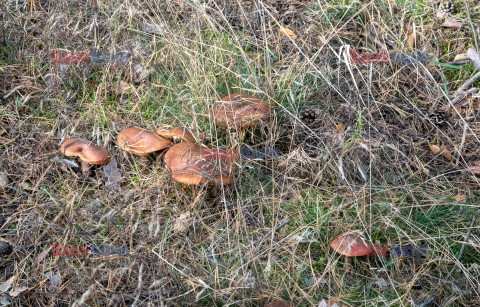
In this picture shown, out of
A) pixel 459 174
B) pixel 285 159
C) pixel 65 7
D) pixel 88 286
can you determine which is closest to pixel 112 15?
pixel 65 7

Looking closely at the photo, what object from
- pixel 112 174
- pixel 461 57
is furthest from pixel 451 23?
pixel 112 174

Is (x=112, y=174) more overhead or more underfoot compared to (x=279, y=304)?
more underfoot

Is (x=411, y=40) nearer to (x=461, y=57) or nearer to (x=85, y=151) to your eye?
(x=461, y=57)

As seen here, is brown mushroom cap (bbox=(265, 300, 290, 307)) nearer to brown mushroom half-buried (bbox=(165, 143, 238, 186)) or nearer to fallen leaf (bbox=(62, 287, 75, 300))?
brown mushroom half-buried (bbox=(165, 143, 238, 186))

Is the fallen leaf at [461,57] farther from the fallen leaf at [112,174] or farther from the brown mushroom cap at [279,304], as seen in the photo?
the fallen leaf at [112,174]

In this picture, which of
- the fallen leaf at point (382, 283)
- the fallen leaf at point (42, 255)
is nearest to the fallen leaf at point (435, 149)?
the fallen leaf at point (382, 283)

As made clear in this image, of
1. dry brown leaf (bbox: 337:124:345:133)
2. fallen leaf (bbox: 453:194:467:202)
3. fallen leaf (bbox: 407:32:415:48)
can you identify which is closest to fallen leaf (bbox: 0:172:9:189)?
dry brown leaf (bbox: 337:124:345:133)

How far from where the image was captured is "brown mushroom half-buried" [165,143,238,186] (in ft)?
8.52

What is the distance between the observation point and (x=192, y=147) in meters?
2.73

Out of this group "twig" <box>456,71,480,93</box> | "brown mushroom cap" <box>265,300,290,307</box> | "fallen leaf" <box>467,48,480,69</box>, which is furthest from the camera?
"fallen leaf" <box>467,48,480,69</box>

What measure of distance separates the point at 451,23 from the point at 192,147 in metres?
2.61

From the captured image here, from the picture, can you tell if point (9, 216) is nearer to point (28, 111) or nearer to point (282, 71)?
point (28, 111)

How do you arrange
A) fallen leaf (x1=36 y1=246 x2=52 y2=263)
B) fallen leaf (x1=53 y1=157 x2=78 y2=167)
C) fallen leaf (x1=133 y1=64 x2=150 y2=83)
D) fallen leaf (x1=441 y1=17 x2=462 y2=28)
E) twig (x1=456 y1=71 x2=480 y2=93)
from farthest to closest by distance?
fallen leaf (x1=133 y1=64 x2=150 y2=83) < fallen leaf (x1=441 y1=17 x2=462 y2=28) < twig (x1=456 y1=71 x2=480 y2=93) < fallen leaf (x1=53 y1=157 x2=78 y2=167) < fallen leaf (x1=36 y1=246 x2=52 y2=263)

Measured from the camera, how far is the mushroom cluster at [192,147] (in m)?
2.63
